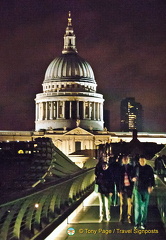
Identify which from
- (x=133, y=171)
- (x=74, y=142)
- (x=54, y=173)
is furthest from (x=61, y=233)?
(x=74, y=142)

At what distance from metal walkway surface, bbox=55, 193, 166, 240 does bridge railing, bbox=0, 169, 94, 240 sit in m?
0.47

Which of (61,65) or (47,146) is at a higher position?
(61,65)

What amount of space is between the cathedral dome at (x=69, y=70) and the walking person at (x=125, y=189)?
4765 inches

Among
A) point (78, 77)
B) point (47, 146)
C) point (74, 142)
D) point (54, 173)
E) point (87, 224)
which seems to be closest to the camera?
point (87, 224)

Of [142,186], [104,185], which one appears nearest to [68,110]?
[104,185]

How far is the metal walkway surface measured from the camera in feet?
40.2

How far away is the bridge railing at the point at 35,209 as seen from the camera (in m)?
9.89

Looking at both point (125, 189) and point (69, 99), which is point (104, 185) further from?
point (69, 99)

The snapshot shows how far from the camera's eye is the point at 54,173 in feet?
62.0

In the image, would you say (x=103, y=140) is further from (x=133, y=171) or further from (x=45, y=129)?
(x=133, y=171)

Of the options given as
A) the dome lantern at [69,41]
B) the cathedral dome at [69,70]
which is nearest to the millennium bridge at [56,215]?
the cathedral dome at [69,70]

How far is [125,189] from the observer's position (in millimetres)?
14930

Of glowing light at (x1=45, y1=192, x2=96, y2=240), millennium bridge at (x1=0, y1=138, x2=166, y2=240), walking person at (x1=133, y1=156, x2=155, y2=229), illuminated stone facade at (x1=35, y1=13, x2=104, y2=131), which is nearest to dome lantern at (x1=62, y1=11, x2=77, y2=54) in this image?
illuminated stone facade at (x1=35, y1=13, x2=104, y2=131)

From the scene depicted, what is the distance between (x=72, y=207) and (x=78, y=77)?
120389mm
